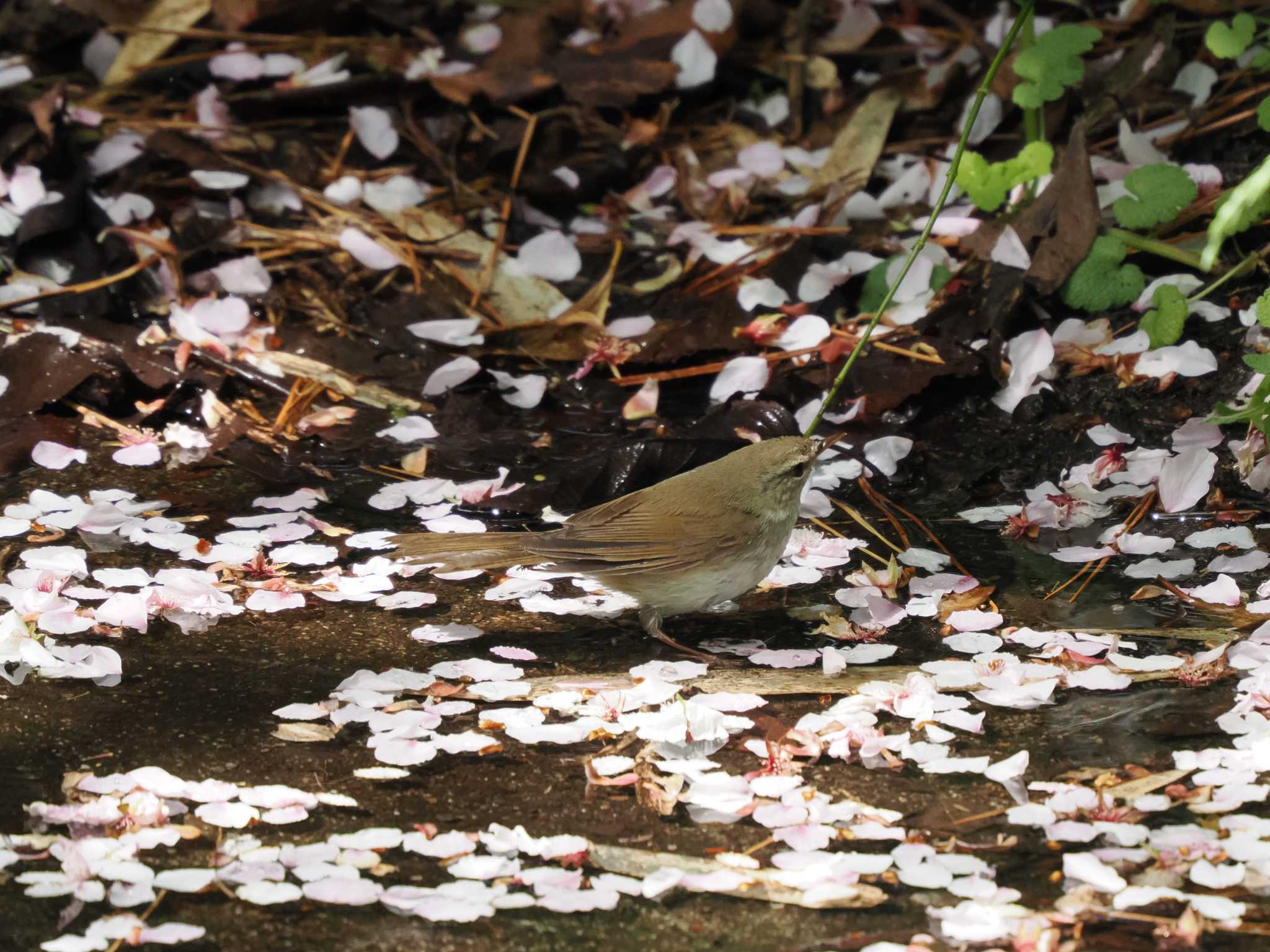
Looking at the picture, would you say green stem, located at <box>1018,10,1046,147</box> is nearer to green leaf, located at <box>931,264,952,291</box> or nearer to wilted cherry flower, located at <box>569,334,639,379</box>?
green leaf, located at <box>931,264,952,291</box>

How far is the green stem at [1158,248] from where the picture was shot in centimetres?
421

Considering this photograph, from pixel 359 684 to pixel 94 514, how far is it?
3.84 feet

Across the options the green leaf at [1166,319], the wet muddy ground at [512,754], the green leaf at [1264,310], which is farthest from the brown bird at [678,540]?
the green leaf at [1166,319]

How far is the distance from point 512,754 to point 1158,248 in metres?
2.59

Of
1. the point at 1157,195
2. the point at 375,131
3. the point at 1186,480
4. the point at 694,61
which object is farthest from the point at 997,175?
the point at 375,131

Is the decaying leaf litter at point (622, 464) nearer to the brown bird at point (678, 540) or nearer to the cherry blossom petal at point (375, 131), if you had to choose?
the cherry blossom petal at point (375, 131)

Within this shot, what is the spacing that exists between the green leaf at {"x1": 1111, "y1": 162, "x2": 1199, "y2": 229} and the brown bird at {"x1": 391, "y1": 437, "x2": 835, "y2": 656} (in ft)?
4.97

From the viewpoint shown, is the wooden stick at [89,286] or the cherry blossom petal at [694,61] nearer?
the wooden stick at [89,286]

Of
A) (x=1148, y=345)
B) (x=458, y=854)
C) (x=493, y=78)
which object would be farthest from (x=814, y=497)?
(x=493, y=78)

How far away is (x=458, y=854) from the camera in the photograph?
8.20 feet

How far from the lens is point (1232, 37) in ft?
13.9

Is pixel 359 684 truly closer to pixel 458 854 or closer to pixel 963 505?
pixel 458 854

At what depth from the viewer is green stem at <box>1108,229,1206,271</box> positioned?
13.8 ft

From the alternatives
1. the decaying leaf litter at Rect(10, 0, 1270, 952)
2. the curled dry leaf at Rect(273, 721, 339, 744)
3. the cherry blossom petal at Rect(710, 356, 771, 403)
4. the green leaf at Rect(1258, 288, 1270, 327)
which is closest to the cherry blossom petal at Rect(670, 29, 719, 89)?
the decaying leaf litter at Rect(10, 0, 1270, 952)
